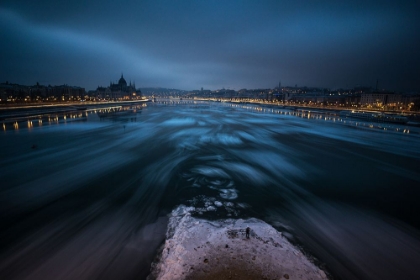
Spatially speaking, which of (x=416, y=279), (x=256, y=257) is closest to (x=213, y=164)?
(x=256, y=257)

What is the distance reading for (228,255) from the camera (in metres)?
5.37

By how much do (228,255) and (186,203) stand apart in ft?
12.2

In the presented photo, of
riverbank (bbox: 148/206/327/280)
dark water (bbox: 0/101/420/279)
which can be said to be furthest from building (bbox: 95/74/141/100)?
riverbank (bbox: 148/206/327/280)

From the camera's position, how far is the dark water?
18.9 feet

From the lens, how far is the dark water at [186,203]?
5.75 meters

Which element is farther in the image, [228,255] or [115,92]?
[115,92]

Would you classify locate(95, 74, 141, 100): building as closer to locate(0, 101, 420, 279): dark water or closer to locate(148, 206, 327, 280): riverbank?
locate(0, 101, 420, 279): dark water

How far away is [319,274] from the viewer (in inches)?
201

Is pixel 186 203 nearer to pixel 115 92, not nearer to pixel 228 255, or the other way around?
pixel 228 255

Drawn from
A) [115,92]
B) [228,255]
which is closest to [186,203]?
[228,255]

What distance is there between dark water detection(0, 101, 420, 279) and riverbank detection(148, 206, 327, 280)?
1.72 ft

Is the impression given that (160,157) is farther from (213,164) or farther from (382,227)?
(382,227)

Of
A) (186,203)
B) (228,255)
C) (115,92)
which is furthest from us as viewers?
(115,92)

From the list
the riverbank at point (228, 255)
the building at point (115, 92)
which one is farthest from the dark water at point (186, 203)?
the building at point (115, 92)
